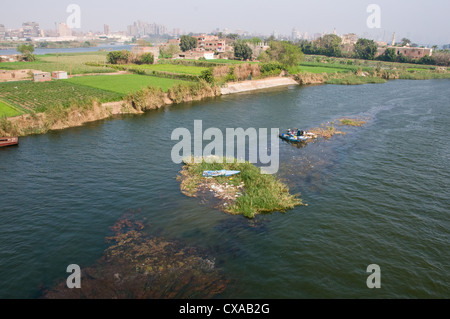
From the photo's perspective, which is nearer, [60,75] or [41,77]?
[41,77]

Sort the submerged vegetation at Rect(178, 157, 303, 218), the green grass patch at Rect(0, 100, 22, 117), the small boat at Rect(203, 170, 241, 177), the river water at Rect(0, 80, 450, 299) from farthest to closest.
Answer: the green grass patch at Rect(0, 100, 22, 117) → the small boat at Rect(203, 170, 241, 177) → the submerged vegetation at Rect(178, 157, 303, 218) → the river water at Rect(0, 80, 450, 299)

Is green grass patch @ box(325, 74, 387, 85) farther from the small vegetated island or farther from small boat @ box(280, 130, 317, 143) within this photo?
A: the small vegetated island

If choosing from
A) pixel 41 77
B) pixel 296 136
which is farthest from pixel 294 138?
pixel 41 77

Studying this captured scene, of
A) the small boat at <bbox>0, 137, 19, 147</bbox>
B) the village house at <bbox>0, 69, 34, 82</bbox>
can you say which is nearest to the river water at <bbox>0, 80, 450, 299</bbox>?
the small boat at <bbox>0, 137, 19, 147</bbox>

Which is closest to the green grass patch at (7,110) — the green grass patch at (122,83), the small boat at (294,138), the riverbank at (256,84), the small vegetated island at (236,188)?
the green grass patch at (122,83)

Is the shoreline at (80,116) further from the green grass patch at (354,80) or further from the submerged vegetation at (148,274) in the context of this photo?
the green grass patch at (354,80)

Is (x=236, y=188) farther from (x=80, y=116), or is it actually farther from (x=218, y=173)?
(x=80, y=116)
